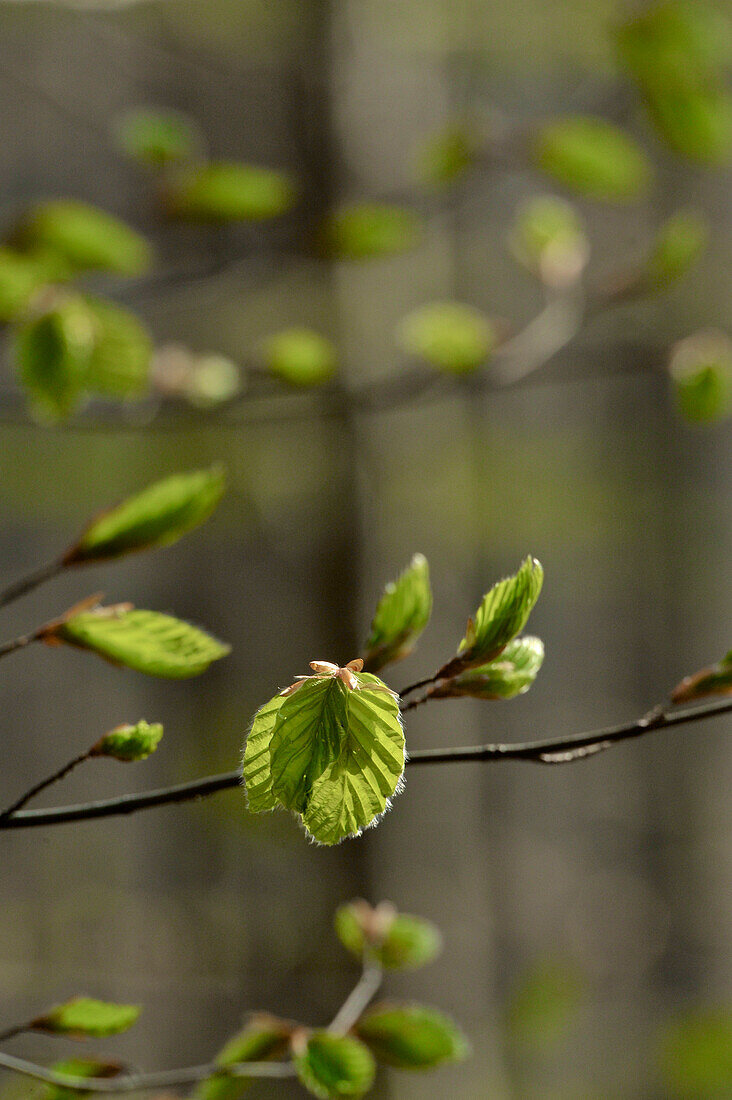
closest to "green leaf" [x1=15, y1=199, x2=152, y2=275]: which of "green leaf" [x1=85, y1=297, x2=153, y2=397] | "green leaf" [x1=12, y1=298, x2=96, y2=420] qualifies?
"green leaf" [x1=85, y1=297, x2=153, y2=397]

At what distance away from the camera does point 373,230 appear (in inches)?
29.6

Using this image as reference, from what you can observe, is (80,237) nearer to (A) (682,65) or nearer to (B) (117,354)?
(B) (117,354)

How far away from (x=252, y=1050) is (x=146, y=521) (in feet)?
0.80

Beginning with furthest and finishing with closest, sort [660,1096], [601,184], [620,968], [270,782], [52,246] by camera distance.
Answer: [620,968] → [660,1096] → [601,184] → [52,246] → [270,782]

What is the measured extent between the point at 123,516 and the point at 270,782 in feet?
0.43

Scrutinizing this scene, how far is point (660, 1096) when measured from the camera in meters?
2.15

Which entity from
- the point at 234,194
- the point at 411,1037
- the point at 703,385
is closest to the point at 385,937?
the point at 411,1037

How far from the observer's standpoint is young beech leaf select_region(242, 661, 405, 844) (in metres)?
0.21

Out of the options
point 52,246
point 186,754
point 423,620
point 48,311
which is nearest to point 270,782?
point 423,620

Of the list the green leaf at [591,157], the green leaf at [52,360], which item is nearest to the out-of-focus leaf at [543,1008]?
the green leaf at [591,157]

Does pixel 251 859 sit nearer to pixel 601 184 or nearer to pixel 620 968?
pixel 620 968

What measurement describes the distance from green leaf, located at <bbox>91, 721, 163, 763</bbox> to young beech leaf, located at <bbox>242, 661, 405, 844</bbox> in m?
0.07

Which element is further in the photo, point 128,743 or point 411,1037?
point 411,1037

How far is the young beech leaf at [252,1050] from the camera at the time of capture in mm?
376
